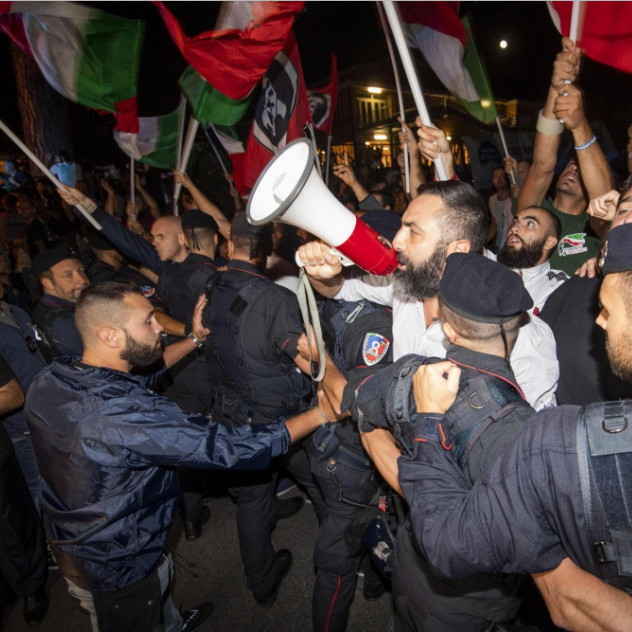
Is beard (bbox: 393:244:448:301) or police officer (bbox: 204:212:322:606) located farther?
police officer (bbox: 204:212:322:606)

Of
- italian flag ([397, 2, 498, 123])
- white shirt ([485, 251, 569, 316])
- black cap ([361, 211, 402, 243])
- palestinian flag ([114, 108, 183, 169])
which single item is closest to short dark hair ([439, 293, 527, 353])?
black cap ([361, 211, 402, 243])

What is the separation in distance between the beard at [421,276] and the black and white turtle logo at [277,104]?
2.66m

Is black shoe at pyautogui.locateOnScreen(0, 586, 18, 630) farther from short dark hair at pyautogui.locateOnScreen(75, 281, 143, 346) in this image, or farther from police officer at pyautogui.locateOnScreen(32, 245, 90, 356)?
short dark hair at pyautogui.locateOnScreen(75, 281, 143, 346)

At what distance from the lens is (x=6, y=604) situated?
3.18m

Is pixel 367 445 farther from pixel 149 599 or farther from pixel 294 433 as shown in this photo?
pixel 149 599

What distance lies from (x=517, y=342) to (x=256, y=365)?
1779 millimetres

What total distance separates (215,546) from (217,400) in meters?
1.28

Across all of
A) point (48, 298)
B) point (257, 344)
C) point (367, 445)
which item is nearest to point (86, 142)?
point (48, 298)

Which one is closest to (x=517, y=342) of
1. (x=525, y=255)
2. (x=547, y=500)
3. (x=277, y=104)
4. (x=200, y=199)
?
(x=547, y=500)

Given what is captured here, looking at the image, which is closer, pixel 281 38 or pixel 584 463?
pixel 584 463

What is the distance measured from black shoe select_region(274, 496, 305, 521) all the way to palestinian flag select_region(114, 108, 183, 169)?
4.35 metres

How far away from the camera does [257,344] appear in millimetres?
2957

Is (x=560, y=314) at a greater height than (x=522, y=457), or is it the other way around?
(x=522, y=457)

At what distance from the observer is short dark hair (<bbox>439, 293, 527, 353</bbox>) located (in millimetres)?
1512
